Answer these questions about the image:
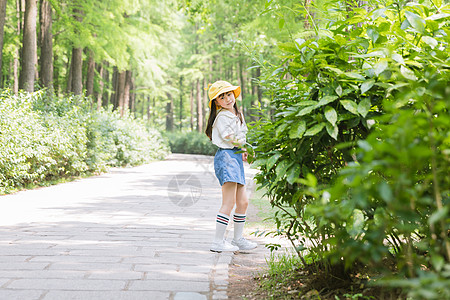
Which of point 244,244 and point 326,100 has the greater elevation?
point 326,100

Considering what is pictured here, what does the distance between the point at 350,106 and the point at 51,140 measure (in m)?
9.85

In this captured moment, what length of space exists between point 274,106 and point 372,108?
30.8 inches

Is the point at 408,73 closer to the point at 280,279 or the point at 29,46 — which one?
the point at 280,279

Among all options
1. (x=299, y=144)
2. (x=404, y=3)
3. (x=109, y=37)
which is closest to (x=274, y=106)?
(x=299, y=144)

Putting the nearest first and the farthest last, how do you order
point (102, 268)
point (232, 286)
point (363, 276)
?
point (363, 276) → point (232, 286) → point (102, 268)

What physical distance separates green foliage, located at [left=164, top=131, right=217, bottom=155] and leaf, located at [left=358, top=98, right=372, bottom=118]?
106 ft

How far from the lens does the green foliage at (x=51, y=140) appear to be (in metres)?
9.35

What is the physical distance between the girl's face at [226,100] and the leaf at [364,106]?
2.53 metres

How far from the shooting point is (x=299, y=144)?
112 inches

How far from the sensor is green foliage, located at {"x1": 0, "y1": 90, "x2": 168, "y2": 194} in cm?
935

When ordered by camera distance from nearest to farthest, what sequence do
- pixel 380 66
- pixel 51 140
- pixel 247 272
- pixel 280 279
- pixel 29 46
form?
1. pixel 380 66
2. pixel 280 279
3. pixel 247 272
4. pixel 51 140
5. pixel 29 46

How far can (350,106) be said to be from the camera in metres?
2.55

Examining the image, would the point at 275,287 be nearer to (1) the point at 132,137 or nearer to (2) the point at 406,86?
(2) the point at 406,86

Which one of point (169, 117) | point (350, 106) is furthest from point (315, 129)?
point (169, 117)
